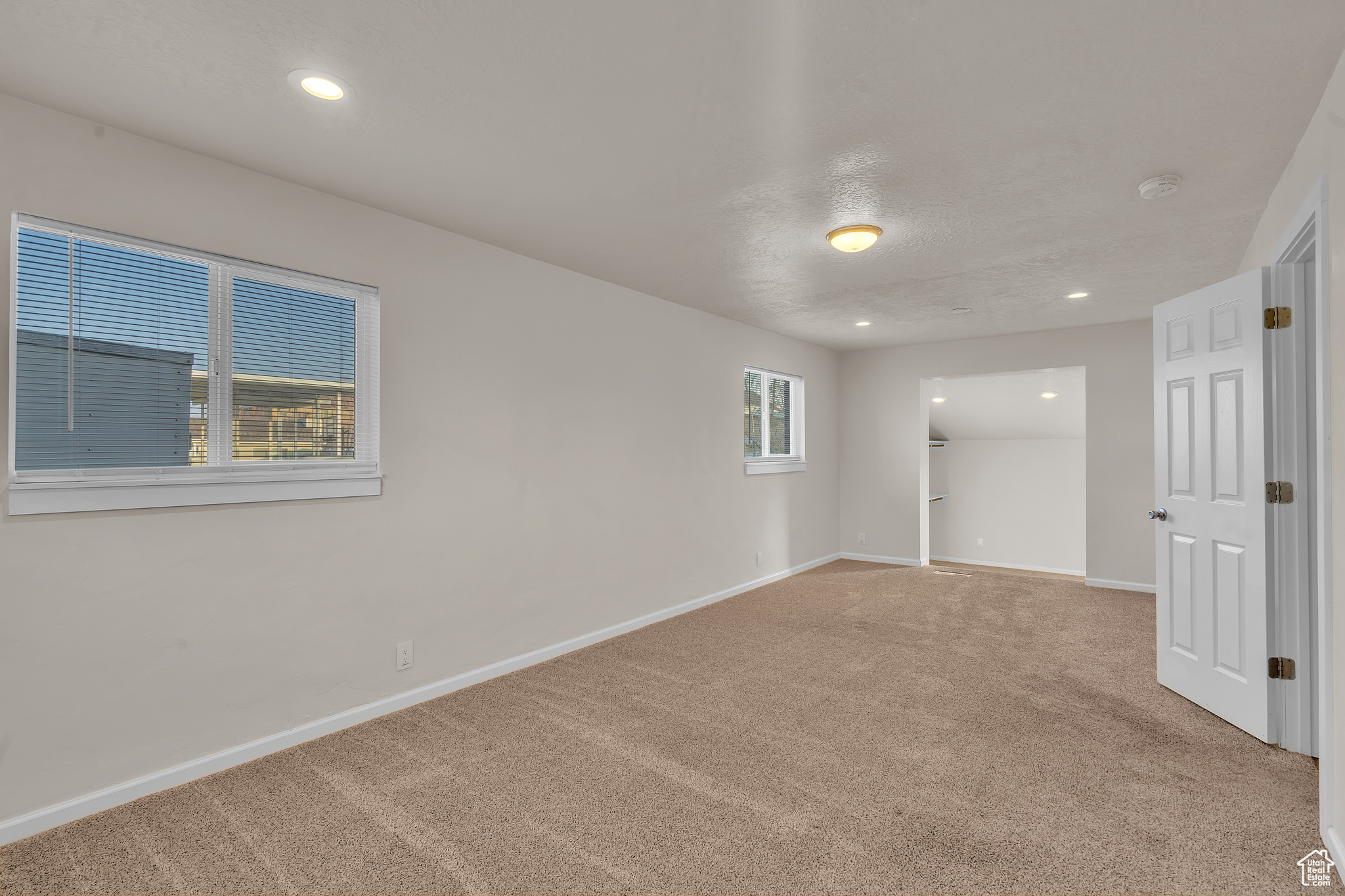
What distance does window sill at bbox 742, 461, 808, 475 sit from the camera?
578cm

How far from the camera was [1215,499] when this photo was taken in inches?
115

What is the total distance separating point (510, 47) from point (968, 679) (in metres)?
3.58

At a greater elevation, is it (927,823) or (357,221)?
(357,221)

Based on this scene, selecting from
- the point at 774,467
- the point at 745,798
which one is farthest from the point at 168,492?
the point at 774,467

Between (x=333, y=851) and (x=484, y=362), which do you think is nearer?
(x=333, y=851)

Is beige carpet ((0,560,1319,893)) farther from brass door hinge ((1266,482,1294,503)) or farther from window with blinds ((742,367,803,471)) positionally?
window with blinds ((742,367,803,471))

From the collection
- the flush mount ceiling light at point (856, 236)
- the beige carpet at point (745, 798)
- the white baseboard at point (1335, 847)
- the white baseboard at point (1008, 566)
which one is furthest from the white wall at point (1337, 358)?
the white baseboard at point (1008, 566)

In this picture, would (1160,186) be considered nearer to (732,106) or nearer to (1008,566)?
(732,106)

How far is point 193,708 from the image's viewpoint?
97.6 inches

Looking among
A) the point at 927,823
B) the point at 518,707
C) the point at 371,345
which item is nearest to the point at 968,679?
the point at 927,823

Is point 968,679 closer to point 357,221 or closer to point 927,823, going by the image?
point 927,823

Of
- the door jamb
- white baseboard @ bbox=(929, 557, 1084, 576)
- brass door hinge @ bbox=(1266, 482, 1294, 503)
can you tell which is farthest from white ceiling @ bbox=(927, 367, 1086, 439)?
the door jamb

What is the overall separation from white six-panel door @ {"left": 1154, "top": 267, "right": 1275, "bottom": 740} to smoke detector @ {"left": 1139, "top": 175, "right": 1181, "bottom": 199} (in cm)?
48

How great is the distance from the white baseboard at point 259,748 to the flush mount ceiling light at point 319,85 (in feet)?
8.09
